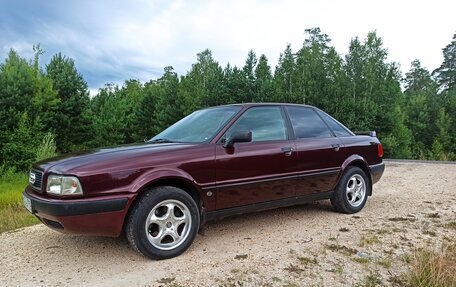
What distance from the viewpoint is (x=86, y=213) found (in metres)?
3.46

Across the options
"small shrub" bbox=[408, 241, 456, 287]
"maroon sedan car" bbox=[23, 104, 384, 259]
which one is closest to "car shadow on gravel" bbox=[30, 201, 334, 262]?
"maroon sedan car" bbox=[23, 104, 384, 259]

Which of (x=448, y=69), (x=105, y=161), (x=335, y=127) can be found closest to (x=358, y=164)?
(x=335, y=127)

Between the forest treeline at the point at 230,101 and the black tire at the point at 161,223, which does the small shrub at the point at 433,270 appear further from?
the forest treeline at the point at 230,101

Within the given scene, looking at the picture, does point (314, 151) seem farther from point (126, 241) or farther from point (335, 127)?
point (126, 241)

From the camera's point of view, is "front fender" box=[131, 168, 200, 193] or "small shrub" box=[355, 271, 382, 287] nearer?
"small shrub" box=[355, 271, 382, 287]

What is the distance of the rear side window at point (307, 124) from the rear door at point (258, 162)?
0.19 meters

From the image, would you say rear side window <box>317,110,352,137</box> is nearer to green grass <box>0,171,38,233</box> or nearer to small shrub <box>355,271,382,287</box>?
small shrub <box>355,271,382,287</box>

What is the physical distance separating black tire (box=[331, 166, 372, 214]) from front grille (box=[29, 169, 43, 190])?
3836 millimetres

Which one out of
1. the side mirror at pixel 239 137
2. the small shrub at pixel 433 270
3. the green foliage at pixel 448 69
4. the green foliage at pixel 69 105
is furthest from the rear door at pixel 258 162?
the green foliage at pixel 448 69

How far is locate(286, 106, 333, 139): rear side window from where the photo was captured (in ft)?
17.1

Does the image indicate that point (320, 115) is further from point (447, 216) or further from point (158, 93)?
point (158, 93)

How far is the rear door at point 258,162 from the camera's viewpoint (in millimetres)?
4281

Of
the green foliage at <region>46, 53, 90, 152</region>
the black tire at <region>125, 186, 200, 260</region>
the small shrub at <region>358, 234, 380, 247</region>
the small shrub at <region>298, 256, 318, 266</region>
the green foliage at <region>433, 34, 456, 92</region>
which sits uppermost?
the green foliage at <region>433, 34, 456, 92</region>

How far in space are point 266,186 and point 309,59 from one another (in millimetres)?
32640
